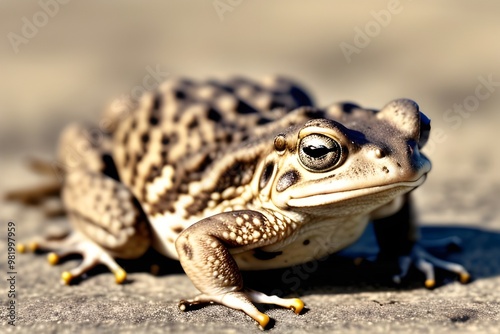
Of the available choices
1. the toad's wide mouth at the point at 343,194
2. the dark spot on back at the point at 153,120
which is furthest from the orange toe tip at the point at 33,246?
the toad's wide mouth at the point at 343,194

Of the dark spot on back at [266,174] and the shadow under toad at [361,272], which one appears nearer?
the dark spot on back at [266,174]

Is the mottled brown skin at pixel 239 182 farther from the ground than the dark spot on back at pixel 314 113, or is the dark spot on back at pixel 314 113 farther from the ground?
the dark spot on back at pixel 314 113

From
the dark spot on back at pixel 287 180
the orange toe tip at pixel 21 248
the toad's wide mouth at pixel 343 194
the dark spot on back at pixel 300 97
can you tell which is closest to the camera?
the toad's wide mouth at pixel 343 194

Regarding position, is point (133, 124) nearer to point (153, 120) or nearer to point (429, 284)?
point (153, 120)

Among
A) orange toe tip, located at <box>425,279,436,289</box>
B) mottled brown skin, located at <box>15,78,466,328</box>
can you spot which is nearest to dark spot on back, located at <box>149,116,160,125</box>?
mottled brown skin, located at <box>15,78,466,328</box>

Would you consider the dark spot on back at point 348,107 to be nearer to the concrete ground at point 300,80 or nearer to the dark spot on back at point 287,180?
the dark spot on back at point 287,180

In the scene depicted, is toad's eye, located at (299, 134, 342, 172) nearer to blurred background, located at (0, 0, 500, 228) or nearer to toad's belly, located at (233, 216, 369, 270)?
toad's belly, located at (233, 216, 369, 270)
